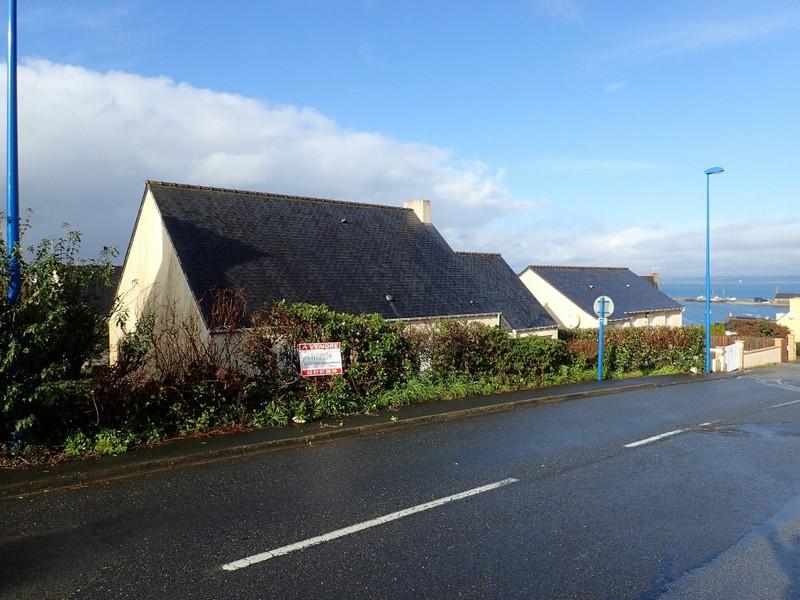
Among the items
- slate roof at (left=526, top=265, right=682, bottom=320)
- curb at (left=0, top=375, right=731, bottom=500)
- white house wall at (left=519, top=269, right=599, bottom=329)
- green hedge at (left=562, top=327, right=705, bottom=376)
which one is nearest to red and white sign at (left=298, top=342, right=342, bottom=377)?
curb at (left=0, top=375, right=731, bottom=500)

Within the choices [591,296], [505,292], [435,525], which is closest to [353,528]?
[435,525]

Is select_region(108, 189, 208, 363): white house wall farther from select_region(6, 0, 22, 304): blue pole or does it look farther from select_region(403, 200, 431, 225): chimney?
select_region(403, 200, 431, 225): chimney

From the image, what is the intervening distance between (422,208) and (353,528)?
24.2 m

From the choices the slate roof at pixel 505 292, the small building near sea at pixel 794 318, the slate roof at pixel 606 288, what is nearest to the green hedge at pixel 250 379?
the slate roof at pixel 505 292

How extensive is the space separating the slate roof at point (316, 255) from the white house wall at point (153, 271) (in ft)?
1.47

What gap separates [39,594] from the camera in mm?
4352

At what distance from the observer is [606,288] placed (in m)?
45.5

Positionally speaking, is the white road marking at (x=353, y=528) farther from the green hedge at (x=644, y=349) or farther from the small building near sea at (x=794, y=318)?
the small building near sea at (x=794, y=318)

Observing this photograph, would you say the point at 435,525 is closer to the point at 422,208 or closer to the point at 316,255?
the point at 316,255

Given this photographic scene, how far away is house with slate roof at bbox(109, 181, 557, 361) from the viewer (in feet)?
59.9

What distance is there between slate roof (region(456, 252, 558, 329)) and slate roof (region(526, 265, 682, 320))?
12.3m

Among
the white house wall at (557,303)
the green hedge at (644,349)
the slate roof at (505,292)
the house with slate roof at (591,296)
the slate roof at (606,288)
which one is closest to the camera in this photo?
the green hedge at (644,349)

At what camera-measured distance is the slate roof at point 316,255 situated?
61.0ft

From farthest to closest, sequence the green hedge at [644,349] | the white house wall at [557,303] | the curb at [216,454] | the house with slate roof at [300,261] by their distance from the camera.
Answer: the white house wall at [557,303] → the green hedge at [644,349] → the house with slate roof at [300,261] → the curb at [216,454]
